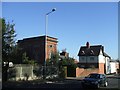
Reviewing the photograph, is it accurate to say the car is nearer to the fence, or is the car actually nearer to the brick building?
the fence

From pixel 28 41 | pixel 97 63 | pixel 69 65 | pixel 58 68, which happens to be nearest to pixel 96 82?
pixel 58 68

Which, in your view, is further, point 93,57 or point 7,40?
point 93,57

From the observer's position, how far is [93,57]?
301ft

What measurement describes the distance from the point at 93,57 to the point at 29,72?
51.1 m

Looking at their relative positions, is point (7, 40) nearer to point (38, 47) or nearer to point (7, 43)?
point (7, 43)

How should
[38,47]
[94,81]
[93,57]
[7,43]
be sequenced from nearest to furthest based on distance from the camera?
[94,81]
[7,43]
[38,47]
[93,57]

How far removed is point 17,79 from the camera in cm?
3997

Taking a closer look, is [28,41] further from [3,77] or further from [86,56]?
[3,77]

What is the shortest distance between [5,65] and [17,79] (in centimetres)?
277

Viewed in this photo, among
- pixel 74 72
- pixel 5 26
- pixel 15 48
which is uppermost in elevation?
pixel 5 26

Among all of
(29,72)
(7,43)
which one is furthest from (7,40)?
(29,72)

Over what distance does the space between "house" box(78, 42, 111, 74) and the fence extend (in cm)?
4346

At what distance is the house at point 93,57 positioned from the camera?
299 feet

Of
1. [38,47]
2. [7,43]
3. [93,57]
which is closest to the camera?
[7,43]
